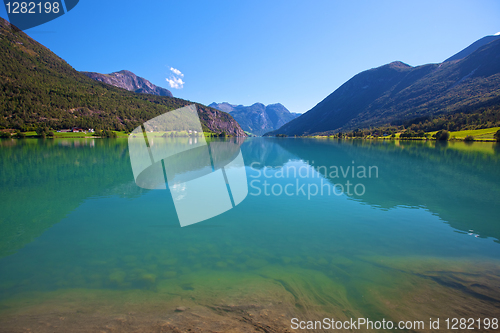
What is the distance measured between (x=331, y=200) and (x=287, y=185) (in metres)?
4.72

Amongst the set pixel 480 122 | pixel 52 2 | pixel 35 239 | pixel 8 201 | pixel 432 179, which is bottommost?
pixel 432 179

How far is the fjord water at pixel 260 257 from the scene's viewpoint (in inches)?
206

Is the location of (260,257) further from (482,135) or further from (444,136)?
(444,136)

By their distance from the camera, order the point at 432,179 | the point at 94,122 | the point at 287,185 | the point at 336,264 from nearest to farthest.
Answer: the point at 336,264 < the point at 287,185 < the point at 432,179 < the point at 94,122

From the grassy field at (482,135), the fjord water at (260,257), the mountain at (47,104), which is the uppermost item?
the mountain at (47,104)

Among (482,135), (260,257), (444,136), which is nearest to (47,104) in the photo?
(260,257)

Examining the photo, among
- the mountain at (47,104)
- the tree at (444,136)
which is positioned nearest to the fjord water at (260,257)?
the tree at (444,136)

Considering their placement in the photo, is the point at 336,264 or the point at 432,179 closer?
the point at 336,264

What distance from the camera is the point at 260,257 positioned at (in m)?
7.50

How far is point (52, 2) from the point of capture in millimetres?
34719

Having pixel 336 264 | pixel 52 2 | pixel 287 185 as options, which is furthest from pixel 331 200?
pixel 52 2

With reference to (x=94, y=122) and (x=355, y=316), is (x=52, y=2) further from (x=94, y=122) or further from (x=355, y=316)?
(x=94, y=122)

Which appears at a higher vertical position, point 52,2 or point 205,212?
point 52,2

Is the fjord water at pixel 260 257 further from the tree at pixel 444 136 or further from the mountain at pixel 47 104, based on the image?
the mountain at pixel 47 104
